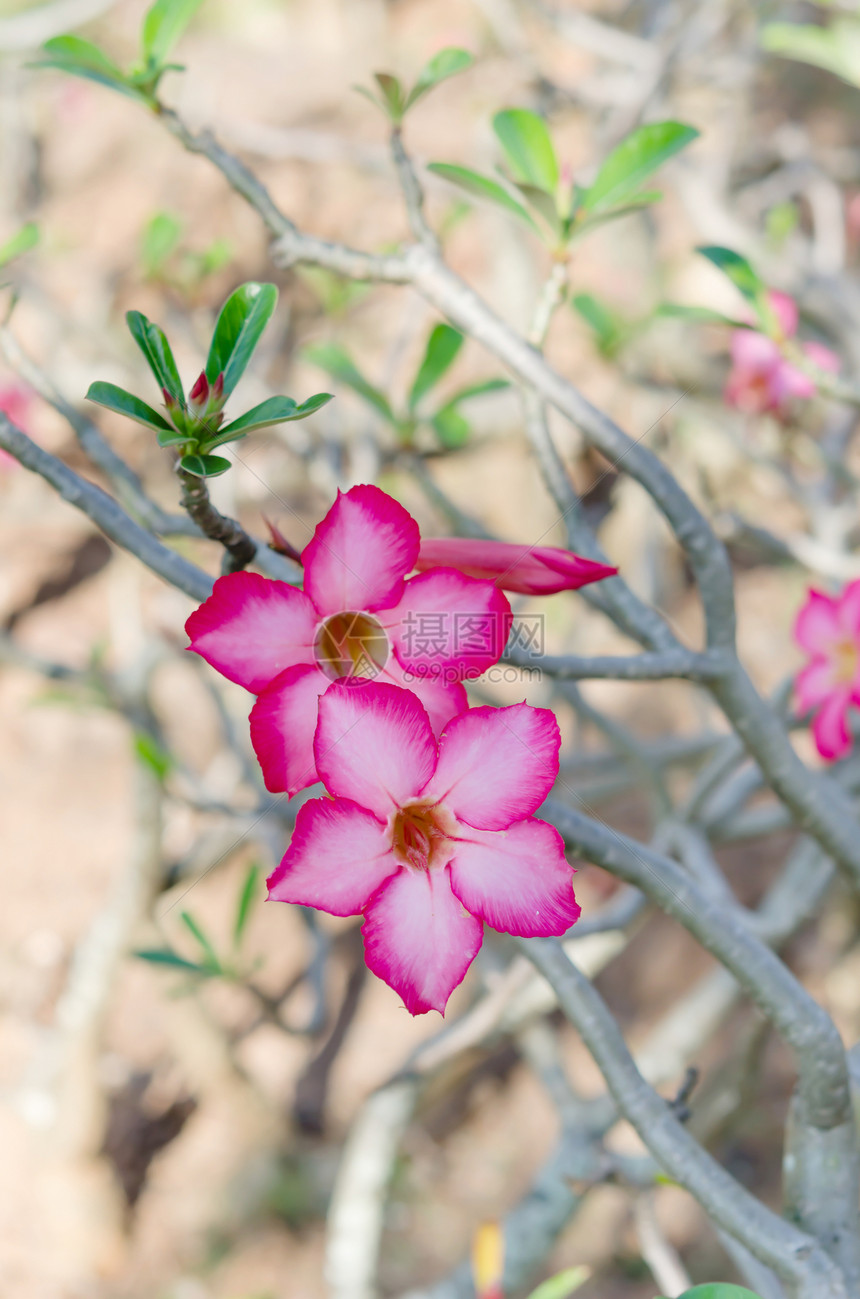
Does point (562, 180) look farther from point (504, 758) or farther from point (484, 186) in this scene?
point (504, 758)

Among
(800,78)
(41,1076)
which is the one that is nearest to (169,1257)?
(41,1076)

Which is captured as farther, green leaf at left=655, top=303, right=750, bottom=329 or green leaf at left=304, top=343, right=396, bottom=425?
green leaf at left=304, top=343, right=396, bottom=425

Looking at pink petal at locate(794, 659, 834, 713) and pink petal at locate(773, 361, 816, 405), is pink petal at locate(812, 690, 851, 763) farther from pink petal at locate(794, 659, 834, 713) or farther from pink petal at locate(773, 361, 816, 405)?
pink petal at locate(773, 361, 816, 405)

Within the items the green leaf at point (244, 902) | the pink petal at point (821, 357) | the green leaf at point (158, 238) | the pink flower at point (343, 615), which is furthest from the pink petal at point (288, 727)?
the pink petal at point (821, 357)

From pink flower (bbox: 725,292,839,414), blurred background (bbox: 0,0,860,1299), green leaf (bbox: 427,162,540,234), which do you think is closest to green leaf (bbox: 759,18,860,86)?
blurred background (bbox: 0,0,860,1299)

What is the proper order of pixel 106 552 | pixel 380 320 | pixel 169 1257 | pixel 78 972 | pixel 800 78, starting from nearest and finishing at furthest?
pixel 78 972, pixel 169 1257, pixel 106 552, pixel 380 320, pixel 800 78

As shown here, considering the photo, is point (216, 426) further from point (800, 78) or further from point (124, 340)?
point (800, 78)

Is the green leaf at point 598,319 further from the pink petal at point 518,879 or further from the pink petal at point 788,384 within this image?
the pink petal at point 518,879
